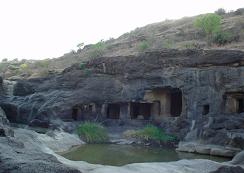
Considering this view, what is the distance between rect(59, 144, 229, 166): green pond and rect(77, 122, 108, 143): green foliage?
1632 millimetres

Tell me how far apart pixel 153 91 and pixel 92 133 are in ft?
20.3

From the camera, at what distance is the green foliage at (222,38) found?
30359 mm

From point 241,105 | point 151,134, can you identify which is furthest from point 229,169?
point 241,105

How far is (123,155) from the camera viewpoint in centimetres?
1795

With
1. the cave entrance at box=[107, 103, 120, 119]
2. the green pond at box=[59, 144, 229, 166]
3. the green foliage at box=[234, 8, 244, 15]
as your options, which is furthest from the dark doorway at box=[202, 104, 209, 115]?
the green foliage at box=[234, 8, 244, 15]

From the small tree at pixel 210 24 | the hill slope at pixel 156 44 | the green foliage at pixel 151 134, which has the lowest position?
the green foliage at pixel 151 134

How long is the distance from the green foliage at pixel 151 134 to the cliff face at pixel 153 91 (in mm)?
1081

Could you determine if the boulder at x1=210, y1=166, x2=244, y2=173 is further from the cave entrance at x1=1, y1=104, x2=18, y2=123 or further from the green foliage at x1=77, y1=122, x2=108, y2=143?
the cave entrance at x1=1, y1=104, x2=18, y2=123

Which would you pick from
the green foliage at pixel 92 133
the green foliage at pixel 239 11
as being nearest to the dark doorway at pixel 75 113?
the green foliage at pixel 92 133

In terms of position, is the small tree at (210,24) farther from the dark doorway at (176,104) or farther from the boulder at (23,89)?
the boulder at (23,89)

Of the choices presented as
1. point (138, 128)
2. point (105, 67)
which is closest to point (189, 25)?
point (105, 67)

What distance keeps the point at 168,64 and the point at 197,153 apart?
27.5 feet

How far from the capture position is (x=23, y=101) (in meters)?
30.7

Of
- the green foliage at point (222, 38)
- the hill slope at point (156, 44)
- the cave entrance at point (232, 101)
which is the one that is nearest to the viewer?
the cave entrance at point (232, 101)
